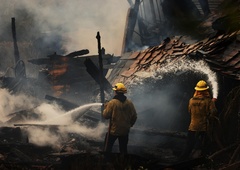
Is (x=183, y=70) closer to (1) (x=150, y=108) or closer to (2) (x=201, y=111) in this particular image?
(1) (x=150, y=108)

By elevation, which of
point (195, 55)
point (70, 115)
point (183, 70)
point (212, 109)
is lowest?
point (70, 115)

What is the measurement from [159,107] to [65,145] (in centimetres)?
305

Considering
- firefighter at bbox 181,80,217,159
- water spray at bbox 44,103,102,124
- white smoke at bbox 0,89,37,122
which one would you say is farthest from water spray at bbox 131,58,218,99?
white smoke at bbox 0,89,37,122

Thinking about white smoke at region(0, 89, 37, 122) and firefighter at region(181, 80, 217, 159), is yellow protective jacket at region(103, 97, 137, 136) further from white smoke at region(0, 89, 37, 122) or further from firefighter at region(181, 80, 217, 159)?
white smoke at region(0, 89, 37, 122)

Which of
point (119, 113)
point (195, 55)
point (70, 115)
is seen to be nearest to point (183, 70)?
point (195, 55)

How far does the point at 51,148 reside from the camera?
9508 millimetres

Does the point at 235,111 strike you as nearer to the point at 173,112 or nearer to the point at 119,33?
the point at 173,112

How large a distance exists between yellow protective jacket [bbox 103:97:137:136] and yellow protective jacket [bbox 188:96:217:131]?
4.57ft

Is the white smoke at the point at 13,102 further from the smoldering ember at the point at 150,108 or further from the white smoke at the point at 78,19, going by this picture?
the white smoke at the point at 78,19

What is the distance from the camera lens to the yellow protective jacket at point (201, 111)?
7.92 metres

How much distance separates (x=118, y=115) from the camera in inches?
311

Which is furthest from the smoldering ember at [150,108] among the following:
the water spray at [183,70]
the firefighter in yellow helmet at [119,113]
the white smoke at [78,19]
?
the white smoke at [78,19]

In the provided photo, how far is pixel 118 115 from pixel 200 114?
1.73 metres

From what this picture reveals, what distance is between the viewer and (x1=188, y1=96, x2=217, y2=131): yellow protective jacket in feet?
26.0
